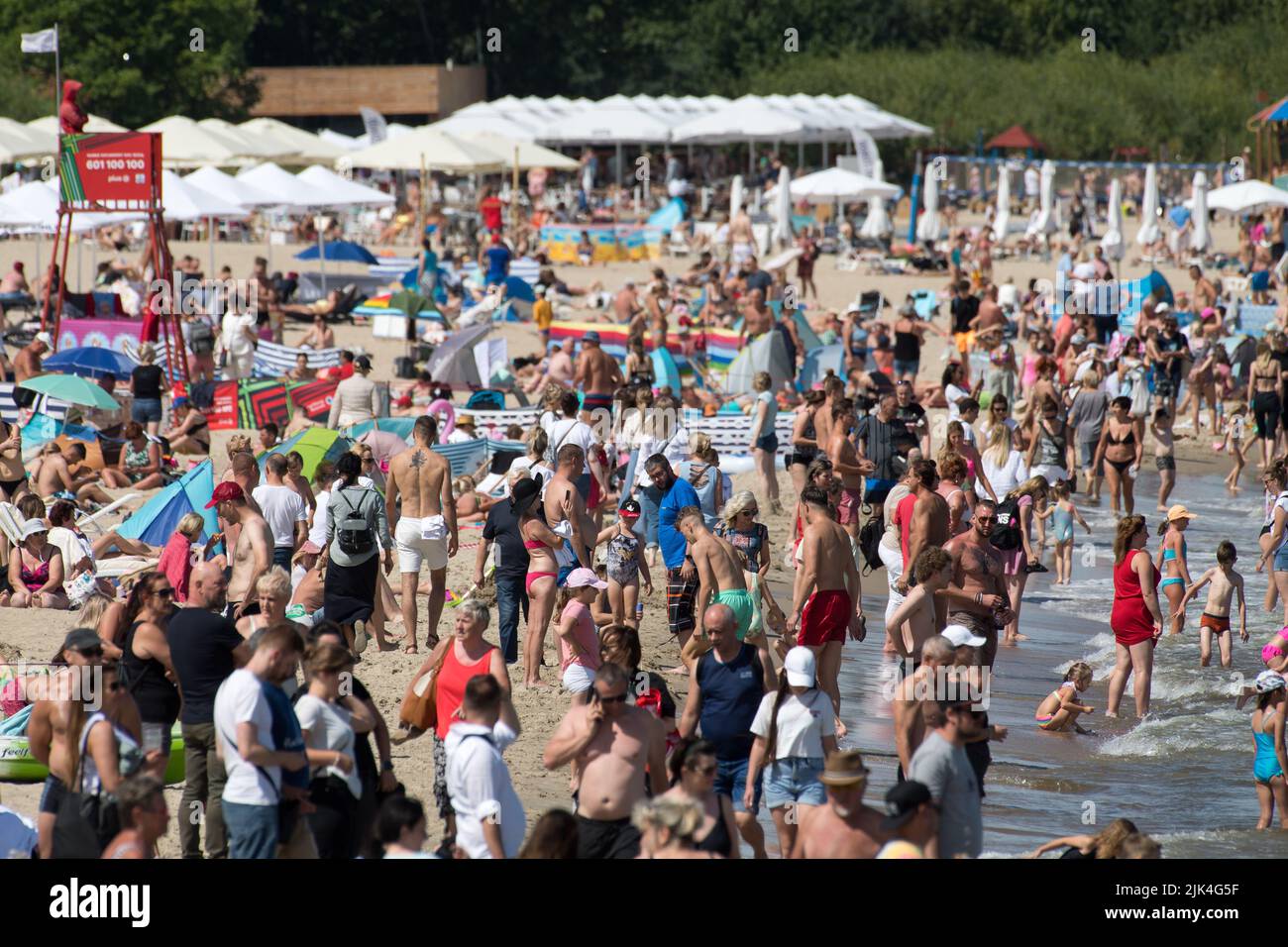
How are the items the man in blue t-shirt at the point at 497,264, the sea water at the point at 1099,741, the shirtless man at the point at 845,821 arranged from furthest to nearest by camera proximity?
the man in blue t-shirt at the point at 497,264, the sea water at the point at 1099,741, the shirtless man at the point at 845,821

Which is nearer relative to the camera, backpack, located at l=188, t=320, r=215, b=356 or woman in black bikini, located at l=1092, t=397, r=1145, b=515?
woman in black bikini, located at l=1092, t=397, r=1145, b=515

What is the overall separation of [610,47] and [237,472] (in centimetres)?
4701

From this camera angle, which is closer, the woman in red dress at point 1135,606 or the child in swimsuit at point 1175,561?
the woman in red dress at point 1135,606

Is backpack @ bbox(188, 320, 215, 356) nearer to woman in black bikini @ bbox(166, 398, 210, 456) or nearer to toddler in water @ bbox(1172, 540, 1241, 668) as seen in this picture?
woman in black bikini @ bbox(166, 398, 210, 456)

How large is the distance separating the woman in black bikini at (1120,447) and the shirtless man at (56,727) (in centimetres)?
996

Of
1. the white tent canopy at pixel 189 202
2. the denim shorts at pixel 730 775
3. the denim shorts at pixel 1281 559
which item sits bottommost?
the denim shorts at pixel 1281 559

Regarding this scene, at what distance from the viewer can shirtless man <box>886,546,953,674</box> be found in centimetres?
805

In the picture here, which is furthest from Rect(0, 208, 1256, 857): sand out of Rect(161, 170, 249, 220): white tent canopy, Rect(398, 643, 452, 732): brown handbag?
Rect(161, 170, 249, 220): white tent canopy

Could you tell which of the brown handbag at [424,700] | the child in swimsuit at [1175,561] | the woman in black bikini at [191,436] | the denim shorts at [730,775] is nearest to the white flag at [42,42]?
the woman in black bikini at [191,436]

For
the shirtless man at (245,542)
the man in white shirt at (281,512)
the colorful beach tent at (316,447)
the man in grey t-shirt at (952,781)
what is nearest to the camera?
the man in grey t-shirt at (952,781)

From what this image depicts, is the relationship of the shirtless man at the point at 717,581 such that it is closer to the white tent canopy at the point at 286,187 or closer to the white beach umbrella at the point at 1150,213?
the white tent canopy at the point at 286,187

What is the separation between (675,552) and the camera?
9.76 meters

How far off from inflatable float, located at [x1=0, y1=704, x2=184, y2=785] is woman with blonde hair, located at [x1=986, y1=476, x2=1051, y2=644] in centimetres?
434

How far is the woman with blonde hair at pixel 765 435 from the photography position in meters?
13.4
